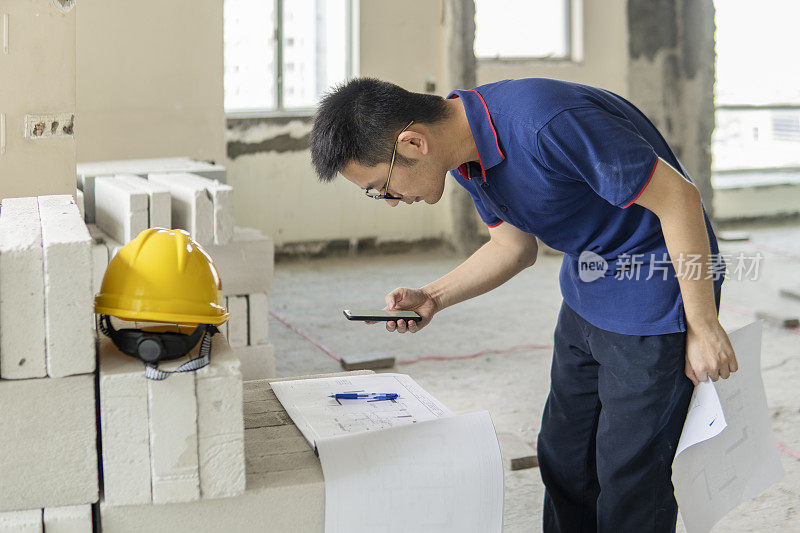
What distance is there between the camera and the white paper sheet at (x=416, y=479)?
1604mm

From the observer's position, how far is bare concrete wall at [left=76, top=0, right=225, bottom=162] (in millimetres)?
5520

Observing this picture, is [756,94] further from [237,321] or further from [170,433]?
[170,433]

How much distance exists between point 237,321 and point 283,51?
416 centimetres

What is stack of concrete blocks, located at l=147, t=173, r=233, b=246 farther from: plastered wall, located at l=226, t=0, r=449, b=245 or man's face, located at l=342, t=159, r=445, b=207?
plastered wall, located at l=226, t=0, r=449, b=245

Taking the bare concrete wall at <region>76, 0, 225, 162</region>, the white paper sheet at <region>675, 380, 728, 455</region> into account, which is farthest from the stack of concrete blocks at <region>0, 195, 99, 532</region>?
the bare concrete wall at <region>76, 0, 225, 162</region>

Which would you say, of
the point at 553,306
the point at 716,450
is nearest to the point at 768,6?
the point at 553,306

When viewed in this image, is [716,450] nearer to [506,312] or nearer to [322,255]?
[506,312]

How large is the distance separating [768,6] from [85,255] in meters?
9.75

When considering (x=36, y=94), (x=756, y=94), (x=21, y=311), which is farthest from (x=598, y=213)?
(x=756, y=94)

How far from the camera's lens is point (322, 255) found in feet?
25.0

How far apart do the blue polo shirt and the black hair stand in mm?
160

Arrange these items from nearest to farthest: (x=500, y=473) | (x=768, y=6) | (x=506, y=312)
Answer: (x=500, y=473), (x=506, y=312), (x=768, y=6)

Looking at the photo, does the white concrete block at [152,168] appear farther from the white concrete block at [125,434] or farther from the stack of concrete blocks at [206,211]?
the white concrete block at [125,434]

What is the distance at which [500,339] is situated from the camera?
515cm
